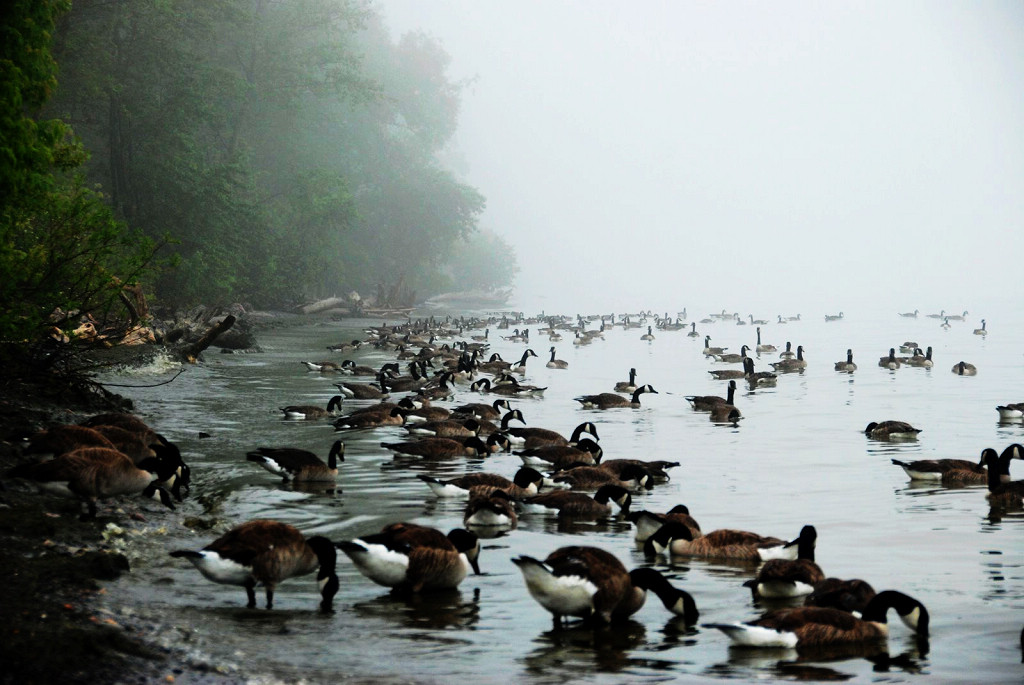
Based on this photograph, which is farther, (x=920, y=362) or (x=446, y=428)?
(x=920, y=362)

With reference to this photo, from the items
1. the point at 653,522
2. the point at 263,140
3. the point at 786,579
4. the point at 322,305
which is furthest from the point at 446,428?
the point at 263,140

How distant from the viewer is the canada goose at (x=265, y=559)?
937 centimetres

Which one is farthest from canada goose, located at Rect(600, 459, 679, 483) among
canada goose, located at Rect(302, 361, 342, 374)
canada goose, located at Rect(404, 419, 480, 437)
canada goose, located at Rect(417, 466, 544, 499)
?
canada goose, located at Rect(302, 361, 342, 374)

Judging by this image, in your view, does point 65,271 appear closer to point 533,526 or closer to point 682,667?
point 533,526

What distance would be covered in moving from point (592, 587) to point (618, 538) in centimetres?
444

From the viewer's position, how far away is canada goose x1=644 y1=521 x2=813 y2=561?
1251 centimetres

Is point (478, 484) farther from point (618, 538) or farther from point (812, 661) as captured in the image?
point (812, 661)

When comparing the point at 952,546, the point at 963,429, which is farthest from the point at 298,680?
the point at 963,429

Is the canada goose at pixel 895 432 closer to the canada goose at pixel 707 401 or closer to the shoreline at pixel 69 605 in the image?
the canada goose at pixel 707 401

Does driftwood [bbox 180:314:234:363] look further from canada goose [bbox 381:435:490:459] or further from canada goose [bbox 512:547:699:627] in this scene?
canada goose [bbox 512:547:699:627]

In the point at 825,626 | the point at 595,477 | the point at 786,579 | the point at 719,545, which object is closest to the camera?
the point at 825,626

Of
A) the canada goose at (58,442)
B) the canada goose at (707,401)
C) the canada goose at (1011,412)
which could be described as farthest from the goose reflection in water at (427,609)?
the canada goose at (1011,412)

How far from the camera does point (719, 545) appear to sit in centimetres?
1278

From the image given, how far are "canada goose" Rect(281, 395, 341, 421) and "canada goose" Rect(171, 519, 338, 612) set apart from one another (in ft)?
47.6
